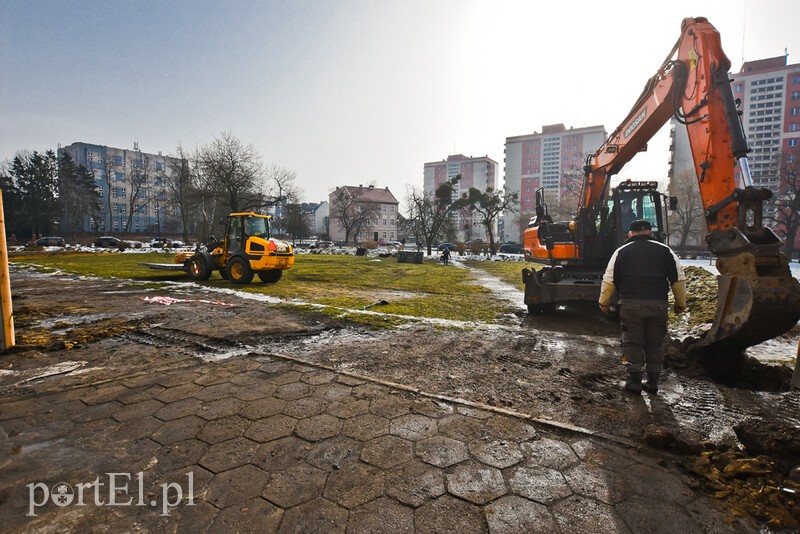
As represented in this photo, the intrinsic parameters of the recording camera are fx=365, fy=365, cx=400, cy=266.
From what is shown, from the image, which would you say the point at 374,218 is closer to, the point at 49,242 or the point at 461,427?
the point at 49,242

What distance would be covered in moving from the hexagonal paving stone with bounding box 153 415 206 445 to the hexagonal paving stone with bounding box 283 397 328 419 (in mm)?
659

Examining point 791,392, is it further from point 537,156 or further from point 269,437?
point 537,156

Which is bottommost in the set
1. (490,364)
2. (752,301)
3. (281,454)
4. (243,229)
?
(490,364)

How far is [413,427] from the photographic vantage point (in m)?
2.85

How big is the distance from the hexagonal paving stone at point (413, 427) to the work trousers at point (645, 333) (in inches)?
91.6

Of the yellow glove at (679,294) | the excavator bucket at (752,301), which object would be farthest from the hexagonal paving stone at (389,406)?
the excavator bucket at (752,301)

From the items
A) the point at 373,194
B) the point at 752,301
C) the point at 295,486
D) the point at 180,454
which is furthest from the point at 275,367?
the point at 373,194

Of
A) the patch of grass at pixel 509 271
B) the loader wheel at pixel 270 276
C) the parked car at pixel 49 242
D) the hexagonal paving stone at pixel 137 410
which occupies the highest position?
the parked car at pixel 49 242

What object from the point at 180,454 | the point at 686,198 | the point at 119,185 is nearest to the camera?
the point at 180,454

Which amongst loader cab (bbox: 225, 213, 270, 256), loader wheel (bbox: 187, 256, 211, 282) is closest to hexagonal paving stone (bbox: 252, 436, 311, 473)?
loader cab (bbox: 225, 213, 270, 256)

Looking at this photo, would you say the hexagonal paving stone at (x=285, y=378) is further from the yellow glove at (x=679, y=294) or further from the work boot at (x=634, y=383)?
the yellow glove at (x=679, y=294)

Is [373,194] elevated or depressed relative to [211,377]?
elevated

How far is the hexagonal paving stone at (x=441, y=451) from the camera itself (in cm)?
241

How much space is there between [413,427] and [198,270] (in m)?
13.2
